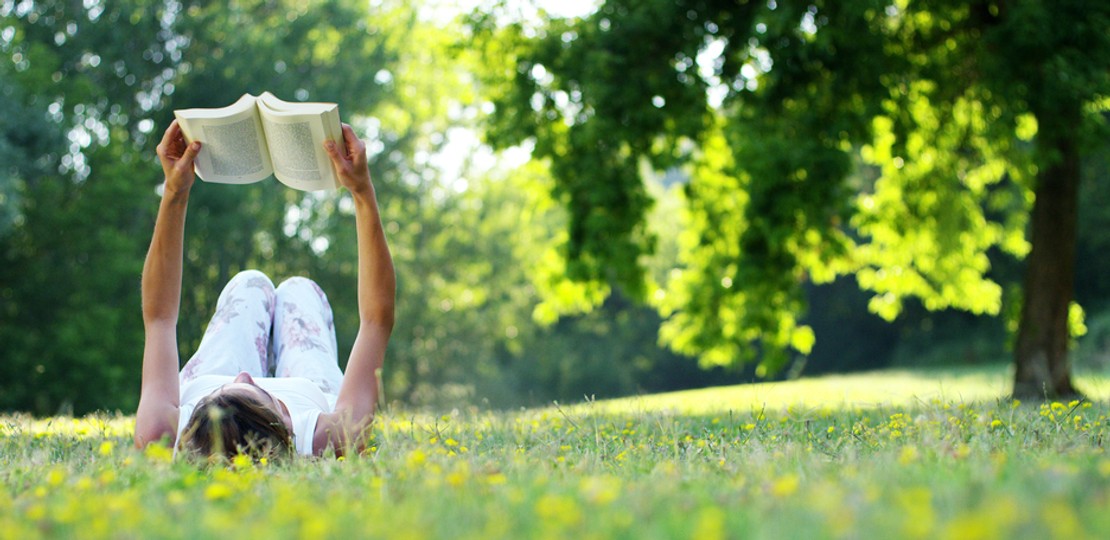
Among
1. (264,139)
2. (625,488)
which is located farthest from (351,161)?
(625,488)

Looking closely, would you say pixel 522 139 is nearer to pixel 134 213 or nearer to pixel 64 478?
pixel 64 478

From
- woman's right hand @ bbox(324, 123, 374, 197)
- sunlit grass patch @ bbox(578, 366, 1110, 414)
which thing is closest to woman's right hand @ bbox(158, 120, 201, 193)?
woman's right hand @ bbox(324, 123, 374, 197)

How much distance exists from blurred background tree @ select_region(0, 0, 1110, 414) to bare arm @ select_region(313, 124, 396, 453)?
5.23 m

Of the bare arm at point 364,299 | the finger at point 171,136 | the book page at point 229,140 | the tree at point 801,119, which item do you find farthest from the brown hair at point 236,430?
the tree at point 801,119

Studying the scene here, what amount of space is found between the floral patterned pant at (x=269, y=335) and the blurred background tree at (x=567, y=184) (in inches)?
185

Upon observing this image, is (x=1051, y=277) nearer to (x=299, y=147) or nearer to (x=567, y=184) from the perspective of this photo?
(x=567, y=184)

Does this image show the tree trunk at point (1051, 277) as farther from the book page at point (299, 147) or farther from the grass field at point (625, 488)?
the book page at point (299, 147)

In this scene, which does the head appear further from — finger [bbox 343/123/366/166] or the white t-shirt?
finger [bbox 343/123/366/166]

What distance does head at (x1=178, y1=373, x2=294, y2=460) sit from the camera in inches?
138

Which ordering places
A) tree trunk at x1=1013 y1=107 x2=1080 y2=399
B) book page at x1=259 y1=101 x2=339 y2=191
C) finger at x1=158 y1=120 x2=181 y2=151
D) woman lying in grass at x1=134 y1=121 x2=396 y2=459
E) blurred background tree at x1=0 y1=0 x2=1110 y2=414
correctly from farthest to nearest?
1. blurred background tree at x1=0 y1=0 x2=1110 y2=414
2. tree trunk at x1=1013 y1=107 x2=1080 y2=399
3. finger at x1=158 y1=120 x2=181 y2=151
4. book page at x1=259 y1=101 x2=339 y2=191
5. woman lying in grass at x1=134 y1=121 x2=396 y2=459

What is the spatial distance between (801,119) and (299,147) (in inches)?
276

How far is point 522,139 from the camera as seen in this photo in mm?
10578

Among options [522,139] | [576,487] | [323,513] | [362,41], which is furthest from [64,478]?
[362,41]

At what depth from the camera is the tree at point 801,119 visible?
354 inches
